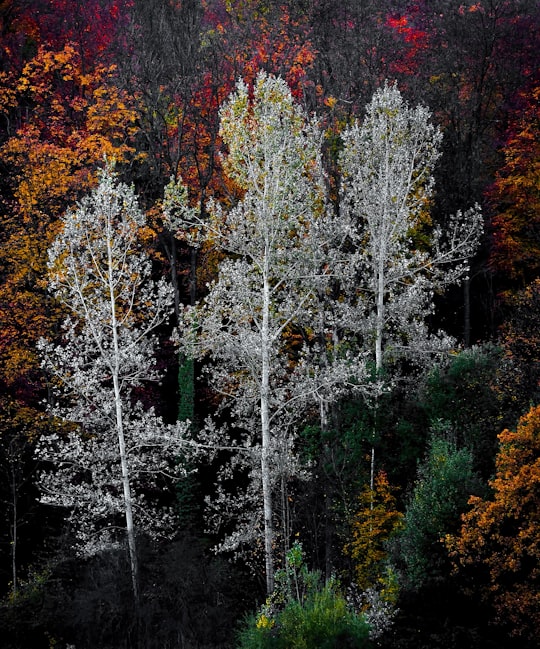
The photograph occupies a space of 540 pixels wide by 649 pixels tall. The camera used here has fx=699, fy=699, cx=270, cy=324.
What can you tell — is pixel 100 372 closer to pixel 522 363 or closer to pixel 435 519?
pixel 435 519

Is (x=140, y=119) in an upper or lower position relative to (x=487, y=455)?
upper

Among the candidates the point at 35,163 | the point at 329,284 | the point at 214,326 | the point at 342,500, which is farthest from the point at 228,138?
the point at 342,500

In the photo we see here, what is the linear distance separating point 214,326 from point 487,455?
26.1 feet

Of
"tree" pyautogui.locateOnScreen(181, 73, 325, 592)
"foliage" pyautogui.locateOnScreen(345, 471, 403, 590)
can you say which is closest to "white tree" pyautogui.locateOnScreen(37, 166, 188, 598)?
"tree" pyautogui.locateOnScreen(181, 73, 325, 592)

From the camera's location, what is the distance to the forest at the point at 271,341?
15938 millimetres

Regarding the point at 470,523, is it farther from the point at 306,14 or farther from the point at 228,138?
the point at 306,14

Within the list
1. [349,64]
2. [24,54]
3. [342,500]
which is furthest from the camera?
[24,54]

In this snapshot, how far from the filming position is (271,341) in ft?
60.7

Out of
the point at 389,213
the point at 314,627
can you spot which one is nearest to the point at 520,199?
the point at 389,213

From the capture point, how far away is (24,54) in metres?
29.4

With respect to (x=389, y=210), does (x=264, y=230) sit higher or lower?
lower

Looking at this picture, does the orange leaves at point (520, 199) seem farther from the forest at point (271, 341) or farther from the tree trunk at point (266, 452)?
the tree trunk at point (266, 452)

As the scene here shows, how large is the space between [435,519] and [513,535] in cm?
174

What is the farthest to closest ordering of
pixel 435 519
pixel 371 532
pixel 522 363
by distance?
pixel 371 532 < pixel 522 363 < pixel 435 519
